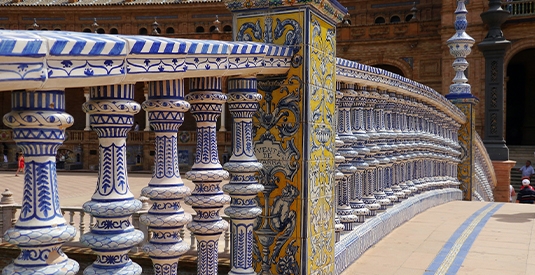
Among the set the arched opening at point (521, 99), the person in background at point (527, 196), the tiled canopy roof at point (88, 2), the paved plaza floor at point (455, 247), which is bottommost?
the person in background at point (527, 196)

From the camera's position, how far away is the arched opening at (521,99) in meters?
25.1

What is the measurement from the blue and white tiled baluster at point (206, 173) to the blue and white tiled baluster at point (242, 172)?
0.62ft

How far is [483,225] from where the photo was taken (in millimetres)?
5160

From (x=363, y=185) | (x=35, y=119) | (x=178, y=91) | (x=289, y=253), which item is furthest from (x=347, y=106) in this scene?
(x=35, y=119)

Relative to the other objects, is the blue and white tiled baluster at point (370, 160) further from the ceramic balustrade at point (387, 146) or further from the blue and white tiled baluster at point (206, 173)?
the blue and white tiled baluster at point (206, 173)

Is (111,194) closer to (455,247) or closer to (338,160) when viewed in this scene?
(338,160)

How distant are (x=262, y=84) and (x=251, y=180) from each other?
2.00ft

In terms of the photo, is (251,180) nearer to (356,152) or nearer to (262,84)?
(262,84)

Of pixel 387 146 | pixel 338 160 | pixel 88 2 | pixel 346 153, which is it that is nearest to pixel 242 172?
pixel 338 160

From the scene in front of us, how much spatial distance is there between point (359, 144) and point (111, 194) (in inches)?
97.0

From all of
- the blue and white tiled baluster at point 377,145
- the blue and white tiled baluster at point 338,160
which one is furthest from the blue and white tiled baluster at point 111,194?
the blue and white tiled baluster at point 377,145

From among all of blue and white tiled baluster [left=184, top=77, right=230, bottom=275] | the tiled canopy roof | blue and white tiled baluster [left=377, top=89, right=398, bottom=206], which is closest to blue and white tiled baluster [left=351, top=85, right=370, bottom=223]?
blue and white tiled baluster [left=377, top=89, right=398, bottom=206]

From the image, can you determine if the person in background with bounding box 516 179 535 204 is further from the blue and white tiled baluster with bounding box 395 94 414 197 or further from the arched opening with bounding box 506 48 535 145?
the arched opening with bounding box 506 48 535 145

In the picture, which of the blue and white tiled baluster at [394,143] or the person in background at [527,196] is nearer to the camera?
the blue and white tiled baluster at [394,143]
